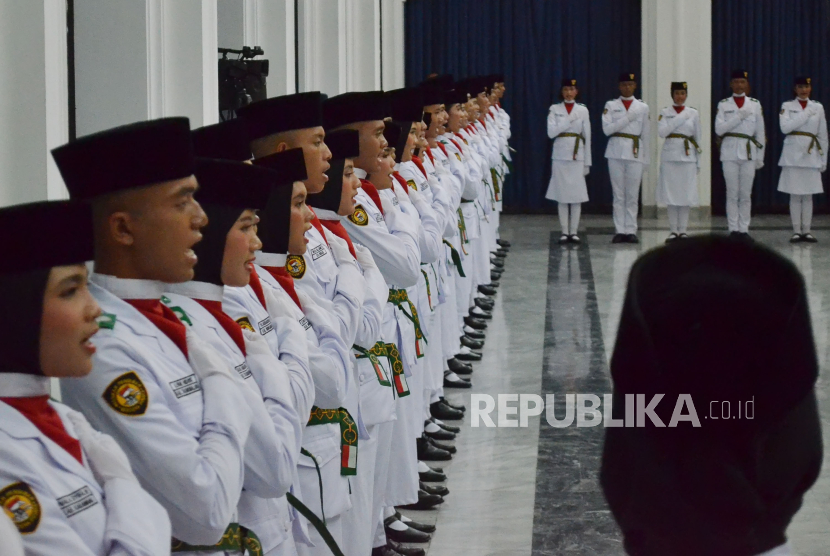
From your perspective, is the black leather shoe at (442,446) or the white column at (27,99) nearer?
the white column at (27,99)

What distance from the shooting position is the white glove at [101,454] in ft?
6.73

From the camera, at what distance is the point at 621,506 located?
1957 millimetres

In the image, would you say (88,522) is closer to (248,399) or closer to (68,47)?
(248,399)

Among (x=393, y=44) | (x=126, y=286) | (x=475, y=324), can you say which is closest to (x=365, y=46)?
(x=475, y=324)

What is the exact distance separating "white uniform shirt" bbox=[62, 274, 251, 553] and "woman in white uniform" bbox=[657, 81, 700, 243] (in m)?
11.4

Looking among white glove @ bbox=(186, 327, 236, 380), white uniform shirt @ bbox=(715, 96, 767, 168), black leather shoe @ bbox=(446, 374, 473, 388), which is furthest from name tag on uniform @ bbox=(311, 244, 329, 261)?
white uniform shirt @ bbox=(715, 96, 767, 168)

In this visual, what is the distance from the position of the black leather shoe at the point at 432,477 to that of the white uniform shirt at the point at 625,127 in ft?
28.2

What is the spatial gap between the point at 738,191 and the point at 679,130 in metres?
1.02

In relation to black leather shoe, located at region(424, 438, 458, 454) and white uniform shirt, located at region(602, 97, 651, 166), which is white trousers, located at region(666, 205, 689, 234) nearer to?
white uniform shirt, located at region(602, 97, 651, 166)

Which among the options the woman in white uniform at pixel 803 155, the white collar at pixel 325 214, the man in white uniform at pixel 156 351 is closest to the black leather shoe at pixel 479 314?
the white collar at pixel 325 214

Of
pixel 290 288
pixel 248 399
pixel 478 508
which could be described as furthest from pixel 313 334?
pixel 478 508

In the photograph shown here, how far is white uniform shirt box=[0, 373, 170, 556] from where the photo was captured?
1.87 meters

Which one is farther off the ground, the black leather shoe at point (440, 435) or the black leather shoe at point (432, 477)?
the black leather shoe at point (440, 435)

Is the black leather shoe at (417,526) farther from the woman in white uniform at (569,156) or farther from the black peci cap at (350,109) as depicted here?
the woman in white uniform at (569,156)
